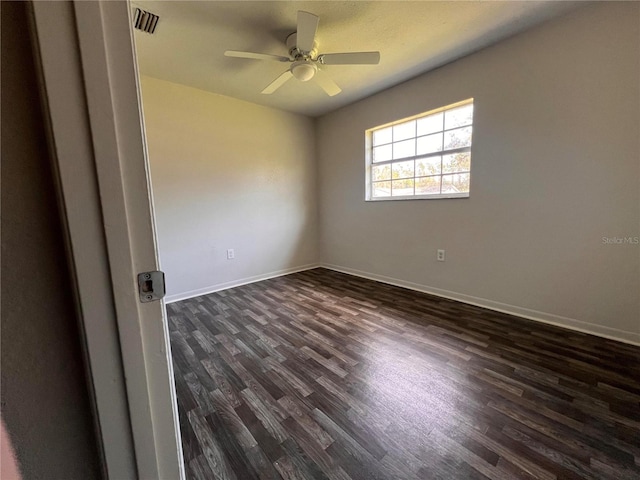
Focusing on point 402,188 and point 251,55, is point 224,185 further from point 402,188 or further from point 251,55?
point 402,188

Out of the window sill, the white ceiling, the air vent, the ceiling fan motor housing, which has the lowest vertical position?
the window sill

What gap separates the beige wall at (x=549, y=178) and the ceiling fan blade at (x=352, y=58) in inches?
46.7

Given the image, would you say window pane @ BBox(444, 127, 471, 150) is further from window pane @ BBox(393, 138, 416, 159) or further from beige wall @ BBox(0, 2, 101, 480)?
beige wall @ BBox(0, 2, 101, 480)

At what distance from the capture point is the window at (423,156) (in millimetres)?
2648

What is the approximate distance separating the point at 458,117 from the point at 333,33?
1549 millimetres

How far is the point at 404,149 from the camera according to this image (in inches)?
125

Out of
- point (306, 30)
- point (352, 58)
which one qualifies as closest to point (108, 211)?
point (306, 30)

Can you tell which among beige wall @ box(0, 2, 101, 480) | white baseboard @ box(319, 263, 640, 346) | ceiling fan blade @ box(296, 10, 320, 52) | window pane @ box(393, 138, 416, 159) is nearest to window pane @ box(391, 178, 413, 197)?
window pane @ box(393, 138, 416, 159)

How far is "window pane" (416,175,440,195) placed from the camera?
2896mm

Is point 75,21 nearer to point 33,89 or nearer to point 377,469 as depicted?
point 33,89

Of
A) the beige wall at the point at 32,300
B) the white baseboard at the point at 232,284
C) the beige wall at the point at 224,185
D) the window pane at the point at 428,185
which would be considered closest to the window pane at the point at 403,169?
the window pane at the point at 428,185

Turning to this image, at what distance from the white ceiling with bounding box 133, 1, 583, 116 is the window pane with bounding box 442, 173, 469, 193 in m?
1.16

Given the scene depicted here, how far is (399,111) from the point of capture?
3055 millimetres

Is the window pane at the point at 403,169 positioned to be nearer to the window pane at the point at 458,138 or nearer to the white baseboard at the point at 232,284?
the window pane at the point at 458,138
